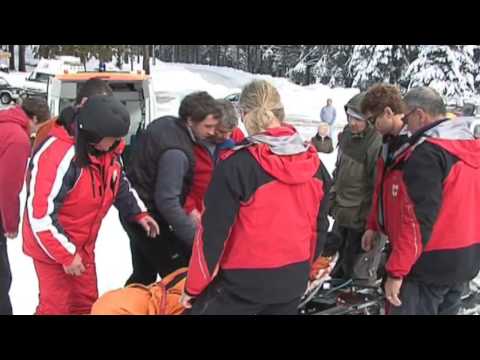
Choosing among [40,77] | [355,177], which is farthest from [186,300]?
Result: [40,77]

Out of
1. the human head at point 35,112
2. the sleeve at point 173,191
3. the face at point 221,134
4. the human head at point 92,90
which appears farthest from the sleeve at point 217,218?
the human head at point 35,112

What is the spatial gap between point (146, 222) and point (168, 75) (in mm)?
36019

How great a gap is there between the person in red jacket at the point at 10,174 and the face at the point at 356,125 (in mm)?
2016

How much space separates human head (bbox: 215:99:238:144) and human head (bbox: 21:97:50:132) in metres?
1.22

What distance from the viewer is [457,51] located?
94.7 feet

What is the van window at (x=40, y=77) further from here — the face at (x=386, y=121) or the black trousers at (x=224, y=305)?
the black trousers at (x=224, y=305)

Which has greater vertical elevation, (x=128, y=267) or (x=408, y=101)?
(x=408, y=101)

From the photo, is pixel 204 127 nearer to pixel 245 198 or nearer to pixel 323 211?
pixel 323 211

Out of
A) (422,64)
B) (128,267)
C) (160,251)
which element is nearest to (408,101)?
(160,251)

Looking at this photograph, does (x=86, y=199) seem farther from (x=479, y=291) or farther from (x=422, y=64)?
(x=422, y=64)

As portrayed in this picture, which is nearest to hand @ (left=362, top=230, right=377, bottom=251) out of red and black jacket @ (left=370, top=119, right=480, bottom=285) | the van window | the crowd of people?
the crowd of people

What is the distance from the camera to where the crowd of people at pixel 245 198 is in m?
2.32

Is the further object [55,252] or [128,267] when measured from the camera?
[128,267]

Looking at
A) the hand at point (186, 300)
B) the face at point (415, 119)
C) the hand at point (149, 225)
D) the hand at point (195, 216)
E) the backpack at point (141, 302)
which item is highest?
the face at point (415, 119)
